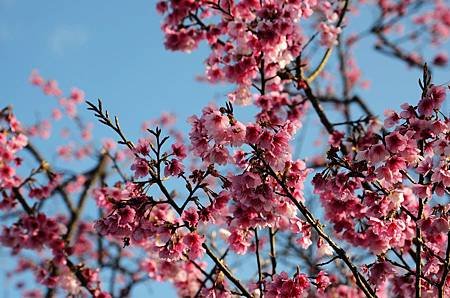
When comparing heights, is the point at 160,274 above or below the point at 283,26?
below

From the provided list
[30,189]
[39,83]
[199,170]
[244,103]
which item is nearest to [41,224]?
[30,189]

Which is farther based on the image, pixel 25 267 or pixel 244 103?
pixel 25 267

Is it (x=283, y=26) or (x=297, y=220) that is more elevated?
(x=283, y=26)

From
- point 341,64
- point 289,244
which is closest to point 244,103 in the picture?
point 289,244

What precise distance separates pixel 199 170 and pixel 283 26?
6.05ft

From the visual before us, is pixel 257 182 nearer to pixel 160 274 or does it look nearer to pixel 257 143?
pixel 257 143

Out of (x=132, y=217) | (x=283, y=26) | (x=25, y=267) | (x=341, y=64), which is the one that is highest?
(x=341, y=64)

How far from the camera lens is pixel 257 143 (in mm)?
2799

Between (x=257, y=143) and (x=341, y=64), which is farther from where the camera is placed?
(x=341, y=64)

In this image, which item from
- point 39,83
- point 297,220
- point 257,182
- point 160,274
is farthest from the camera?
point 39,83

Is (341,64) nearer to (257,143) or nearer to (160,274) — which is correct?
(160,274)

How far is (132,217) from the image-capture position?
9.64 ft

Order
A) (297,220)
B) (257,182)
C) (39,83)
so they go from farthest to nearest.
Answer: (39,83)
(297,220)
(257,182)

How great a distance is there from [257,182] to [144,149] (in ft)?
1.98
